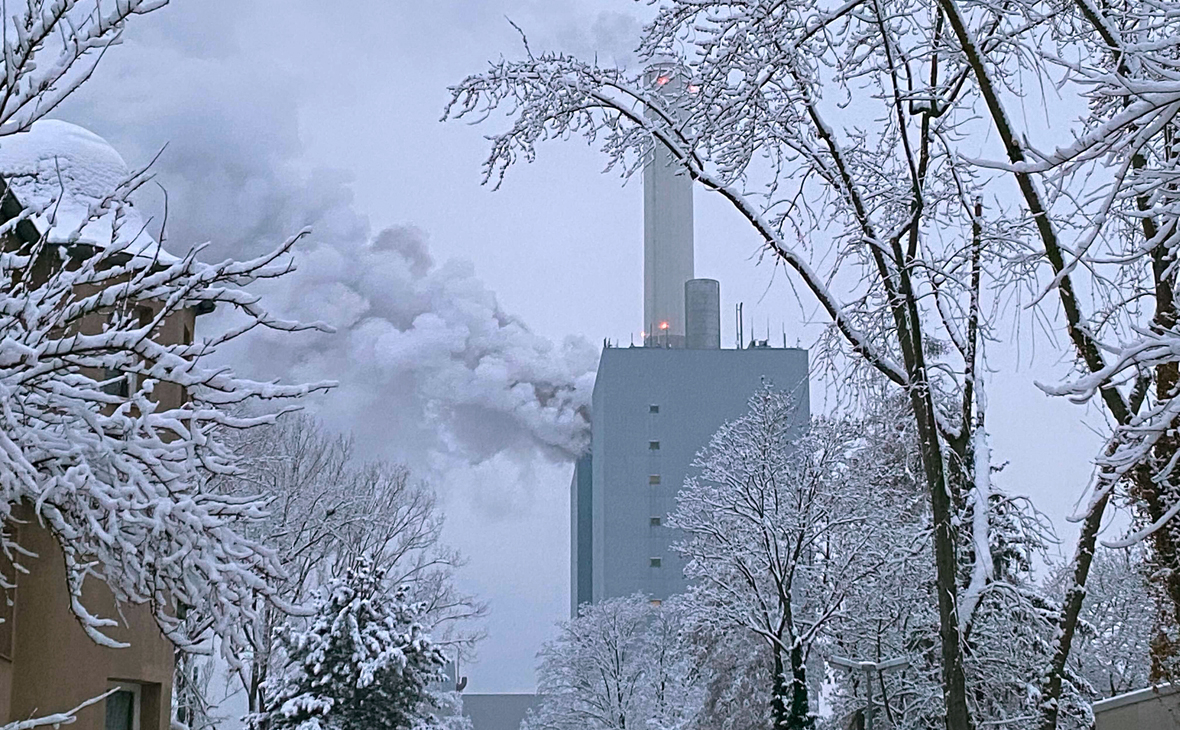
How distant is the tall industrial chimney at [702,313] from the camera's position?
79.0m

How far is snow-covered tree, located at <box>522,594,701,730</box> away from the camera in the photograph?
1793 inches

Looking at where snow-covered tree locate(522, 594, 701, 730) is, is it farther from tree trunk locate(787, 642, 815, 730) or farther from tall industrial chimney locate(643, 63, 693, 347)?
tall industrial chimney locate(643, 63, 693, 347)

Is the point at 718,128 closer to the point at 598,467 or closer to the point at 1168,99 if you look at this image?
the point at 1168,99

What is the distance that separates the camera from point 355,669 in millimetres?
24328

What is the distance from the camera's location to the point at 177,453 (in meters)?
7.56

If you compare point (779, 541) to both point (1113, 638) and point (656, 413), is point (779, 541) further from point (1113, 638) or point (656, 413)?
point (656, 413)

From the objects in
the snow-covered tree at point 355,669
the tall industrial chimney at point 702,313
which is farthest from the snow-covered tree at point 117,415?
the tall industrial chimney at point 702,313

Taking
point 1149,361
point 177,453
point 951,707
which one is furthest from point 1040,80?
point 177,453

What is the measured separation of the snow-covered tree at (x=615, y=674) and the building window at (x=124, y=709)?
3019 cm

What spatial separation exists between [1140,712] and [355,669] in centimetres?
1276

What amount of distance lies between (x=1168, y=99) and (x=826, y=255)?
4790 millimetres

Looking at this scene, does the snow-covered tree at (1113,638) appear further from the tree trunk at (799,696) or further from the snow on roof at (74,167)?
the snow on roof at (74,167)

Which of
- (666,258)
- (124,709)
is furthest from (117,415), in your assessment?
(666,258)

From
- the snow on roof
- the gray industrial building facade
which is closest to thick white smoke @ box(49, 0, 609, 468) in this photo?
the gray industrial building facade
